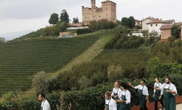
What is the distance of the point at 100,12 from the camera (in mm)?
133000

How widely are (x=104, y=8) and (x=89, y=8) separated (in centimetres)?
560

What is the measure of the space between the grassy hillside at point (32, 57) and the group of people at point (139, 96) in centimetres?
4042

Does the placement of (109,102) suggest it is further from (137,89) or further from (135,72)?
(135,72)

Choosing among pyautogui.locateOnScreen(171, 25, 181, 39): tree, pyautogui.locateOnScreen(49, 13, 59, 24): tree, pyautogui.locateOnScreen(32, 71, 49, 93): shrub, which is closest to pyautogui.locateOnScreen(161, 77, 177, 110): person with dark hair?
pyautogui.locateOnScreen(32, 71, 49, 93): shrub

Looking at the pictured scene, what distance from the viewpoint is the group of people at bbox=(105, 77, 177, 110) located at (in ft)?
32.0

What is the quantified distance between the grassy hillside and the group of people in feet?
133

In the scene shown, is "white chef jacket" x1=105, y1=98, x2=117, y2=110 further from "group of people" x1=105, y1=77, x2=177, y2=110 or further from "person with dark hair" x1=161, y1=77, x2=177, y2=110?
"person with dark hair" x1=161, y1=77, x2=177, y2=110

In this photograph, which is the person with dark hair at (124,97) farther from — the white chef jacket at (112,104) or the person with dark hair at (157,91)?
the person with dark hair at (157,91)

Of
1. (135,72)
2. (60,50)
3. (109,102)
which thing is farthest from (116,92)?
(60,50)

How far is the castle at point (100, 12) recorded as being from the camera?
130913 millimetres

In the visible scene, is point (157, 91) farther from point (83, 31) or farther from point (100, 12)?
point (100, 12)

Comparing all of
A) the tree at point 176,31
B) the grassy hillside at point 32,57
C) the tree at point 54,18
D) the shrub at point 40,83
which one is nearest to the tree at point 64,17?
the tree at point 54,18

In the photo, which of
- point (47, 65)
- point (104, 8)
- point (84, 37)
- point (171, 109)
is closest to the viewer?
point (171, 109)

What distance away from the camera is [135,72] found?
4731 cm
